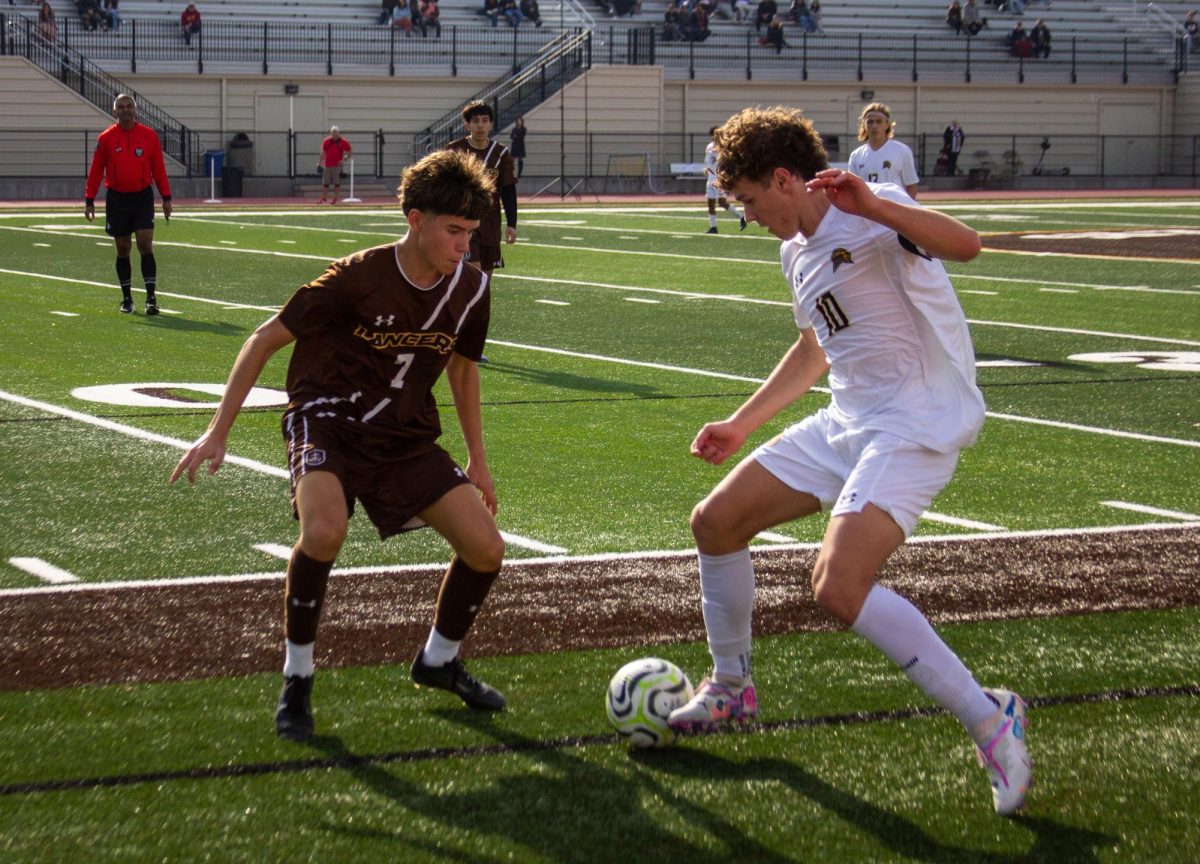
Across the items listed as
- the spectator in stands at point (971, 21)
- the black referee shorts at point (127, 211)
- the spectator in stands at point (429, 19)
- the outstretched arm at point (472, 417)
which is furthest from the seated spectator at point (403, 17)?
the outstretched arm at point (472, 417)

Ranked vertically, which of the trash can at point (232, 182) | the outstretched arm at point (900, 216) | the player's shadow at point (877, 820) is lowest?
the player's shadow at point (877, 820)

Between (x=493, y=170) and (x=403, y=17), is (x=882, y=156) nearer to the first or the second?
(x=493, y=170)

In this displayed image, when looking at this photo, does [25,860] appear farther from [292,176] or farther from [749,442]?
[292,176]

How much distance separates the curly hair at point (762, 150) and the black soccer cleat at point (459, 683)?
1626 mm

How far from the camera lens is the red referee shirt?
53.2 feet

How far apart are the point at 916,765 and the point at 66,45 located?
4315 cm

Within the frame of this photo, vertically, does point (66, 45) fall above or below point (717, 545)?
above

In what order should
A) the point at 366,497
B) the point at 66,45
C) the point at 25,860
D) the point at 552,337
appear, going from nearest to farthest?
the point at 25,860, the point at 366,497, the point at 552,337, the point at 66,45

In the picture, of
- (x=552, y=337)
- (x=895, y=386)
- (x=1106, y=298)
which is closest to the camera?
(x=895, y=386)

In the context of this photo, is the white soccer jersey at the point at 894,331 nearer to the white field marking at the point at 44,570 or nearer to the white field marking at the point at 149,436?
the white field marking at the point at 149,436

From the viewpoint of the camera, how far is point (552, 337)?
14914 mm

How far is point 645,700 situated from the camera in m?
4.82

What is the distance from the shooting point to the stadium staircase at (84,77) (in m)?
43.4

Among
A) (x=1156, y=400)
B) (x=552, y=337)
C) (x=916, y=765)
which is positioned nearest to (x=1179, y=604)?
(x=916, y=765)
